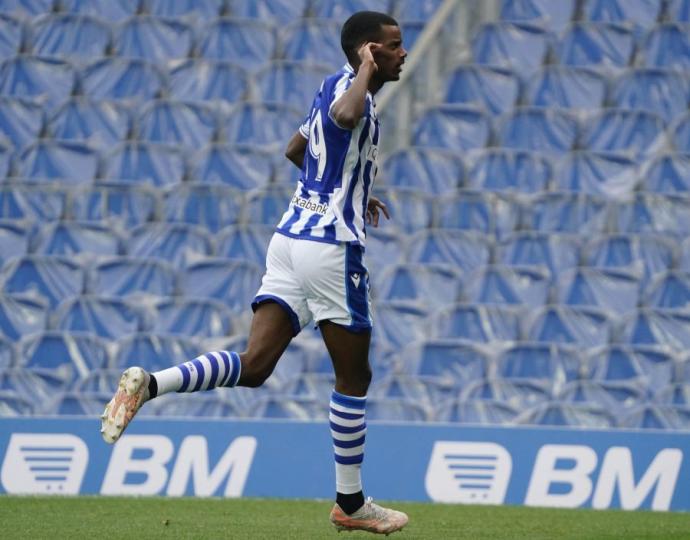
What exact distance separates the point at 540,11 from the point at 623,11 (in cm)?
67

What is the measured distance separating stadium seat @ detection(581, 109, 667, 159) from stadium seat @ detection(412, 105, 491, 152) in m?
0.78

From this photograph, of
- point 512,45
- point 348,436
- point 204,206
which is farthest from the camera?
point 512,45

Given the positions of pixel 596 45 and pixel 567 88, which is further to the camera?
pixel 596 45

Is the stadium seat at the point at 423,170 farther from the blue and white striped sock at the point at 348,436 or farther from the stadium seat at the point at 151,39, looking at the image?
the blue and white striped sock at the point at 348,436

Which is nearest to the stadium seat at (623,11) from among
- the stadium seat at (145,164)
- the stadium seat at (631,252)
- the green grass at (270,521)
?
the stadium seat at (631,252)

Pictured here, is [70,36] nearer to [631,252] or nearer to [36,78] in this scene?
[36,78]

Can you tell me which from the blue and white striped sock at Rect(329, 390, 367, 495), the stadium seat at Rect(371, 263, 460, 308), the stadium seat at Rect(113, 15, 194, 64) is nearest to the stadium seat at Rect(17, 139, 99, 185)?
the stadium seat at Rect(113, 15, 194, 64)

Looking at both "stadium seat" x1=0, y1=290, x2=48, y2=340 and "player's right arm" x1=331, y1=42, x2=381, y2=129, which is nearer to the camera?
"player's right arm" x1=331, y1=42, x2=381, y2=129

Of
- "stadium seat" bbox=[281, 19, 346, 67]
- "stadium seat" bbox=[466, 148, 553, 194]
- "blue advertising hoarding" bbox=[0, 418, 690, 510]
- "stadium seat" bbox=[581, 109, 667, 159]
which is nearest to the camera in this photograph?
"blue advertising hoarding" bbox=[0, 418, 690, 510]

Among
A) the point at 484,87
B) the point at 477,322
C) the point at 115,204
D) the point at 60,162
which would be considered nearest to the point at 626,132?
the point at 484,87

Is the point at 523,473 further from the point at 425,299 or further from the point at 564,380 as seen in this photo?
the point at 425,299

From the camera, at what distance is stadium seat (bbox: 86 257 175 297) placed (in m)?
8.57

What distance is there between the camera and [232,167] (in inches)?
370

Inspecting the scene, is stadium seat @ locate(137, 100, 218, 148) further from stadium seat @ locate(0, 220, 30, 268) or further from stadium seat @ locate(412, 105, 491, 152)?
stadium seat @ locate(412, 105, 491, 152)
